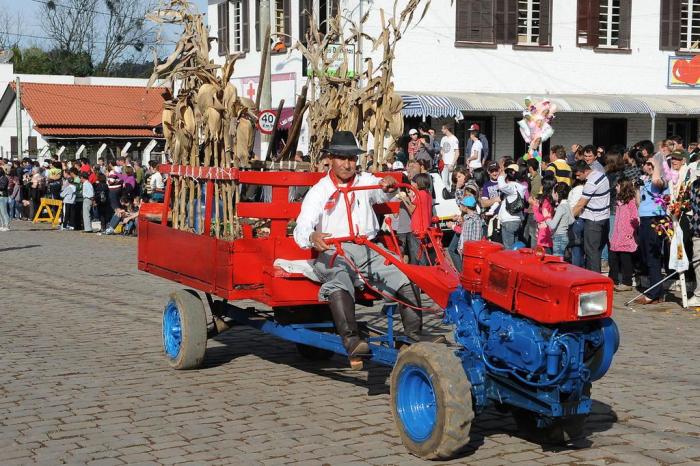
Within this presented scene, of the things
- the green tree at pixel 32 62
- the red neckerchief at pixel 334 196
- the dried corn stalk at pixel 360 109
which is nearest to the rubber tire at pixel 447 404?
the red neckerchief at pixel 334 196

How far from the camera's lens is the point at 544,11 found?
2900cm

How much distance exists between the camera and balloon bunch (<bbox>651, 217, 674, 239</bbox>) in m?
13.4

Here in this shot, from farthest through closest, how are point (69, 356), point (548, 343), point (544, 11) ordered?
point (544, 11)
point (69, 356)
point (548, 343)

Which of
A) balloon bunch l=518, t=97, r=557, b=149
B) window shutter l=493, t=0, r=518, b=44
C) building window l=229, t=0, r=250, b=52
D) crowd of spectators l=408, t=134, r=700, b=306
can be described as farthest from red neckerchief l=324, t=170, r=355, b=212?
building window l=229, t=0, r=250, b=52

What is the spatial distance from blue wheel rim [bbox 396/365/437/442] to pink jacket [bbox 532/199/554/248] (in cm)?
786

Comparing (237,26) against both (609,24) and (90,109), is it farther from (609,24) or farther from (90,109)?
(90,109)

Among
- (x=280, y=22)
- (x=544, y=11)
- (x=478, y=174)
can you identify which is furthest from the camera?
(x=280, y=22)

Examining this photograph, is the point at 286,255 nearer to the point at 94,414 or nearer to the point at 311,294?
the point at 311,294

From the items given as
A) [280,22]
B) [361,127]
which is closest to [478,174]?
[361,127]

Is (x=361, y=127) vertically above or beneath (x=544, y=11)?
beneath

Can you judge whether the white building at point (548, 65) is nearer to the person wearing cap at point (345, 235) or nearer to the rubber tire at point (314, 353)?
the rubber tire at point (314, 353)

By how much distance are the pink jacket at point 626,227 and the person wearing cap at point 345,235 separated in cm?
697

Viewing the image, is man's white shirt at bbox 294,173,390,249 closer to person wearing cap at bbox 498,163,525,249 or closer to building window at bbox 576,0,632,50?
person wearing cap at bbox 498,163,525,249

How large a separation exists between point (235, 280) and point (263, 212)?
602 millimetres
